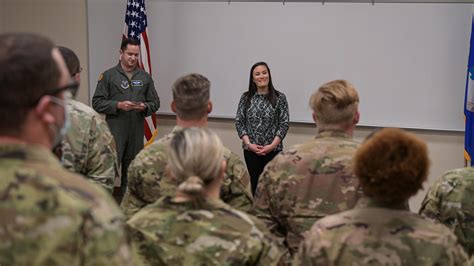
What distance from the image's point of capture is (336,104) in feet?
7.04

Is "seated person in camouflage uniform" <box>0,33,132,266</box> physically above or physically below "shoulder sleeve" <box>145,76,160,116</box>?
above

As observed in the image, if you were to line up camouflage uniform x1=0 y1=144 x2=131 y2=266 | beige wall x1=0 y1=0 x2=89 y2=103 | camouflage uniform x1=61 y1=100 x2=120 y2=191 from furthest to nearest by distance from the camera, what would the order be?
beige wall x1=0 y1=0 x2=89 y2=103 < camouflage uniform x1=61 y1=100 x2=120 y2=191 < camouflage uniform x1=0 y1=144 x2=131 y2=266

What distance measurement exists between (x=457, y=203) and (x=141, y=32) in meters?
3.75

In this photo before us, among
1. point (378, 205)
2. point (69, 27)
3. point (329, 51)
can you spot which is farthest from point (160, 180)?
point (69, 27)

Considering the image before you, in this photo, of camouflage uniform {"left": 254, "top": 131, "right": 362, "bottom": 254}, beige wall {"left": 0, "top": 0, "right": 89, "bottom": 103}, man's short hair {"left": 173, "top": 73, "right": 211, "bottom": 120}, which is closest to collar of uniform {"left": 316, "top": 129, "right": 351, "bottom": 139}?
camouflage uniform {"left": 254, "top": 131, "right": 362, "bottom": 254}

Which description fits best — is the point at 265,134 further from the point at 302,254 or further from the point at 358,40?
the point at 302,254

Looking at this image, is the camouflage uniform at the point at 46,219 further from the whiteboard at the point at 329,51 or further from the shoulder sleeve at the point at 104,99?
the whiteboard at the point at 329,51

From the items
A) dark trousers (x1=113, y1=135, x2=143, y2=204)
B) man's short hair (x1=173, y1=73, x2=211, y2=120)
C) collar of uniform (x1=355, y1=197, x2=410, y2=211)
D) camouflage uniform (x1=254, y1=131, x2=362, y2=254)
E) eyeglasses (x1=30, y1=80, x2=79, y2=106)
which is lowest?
dark trousers (x1=113, y1=135, x2=143, y2=204)

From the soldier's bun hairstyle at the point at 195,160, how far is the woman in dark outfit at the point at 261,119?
296cm

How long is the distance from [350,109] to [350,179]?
0.27 meters

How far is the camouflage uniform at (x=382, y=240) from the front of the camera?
151 cm

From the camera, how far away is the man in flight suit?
478cm

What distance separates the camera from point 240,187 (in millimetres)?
2320

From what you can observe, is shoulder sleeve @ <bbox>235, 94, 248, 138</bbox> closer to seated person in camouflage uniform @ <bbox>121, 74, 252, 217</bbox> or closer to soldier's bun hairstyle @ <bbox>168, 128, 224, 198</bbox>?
seated person in camouflage uniform @ <bbox>121, 74, 252, 217</bbox>
